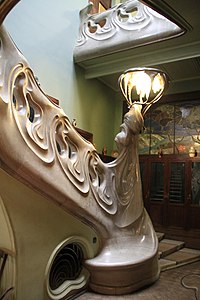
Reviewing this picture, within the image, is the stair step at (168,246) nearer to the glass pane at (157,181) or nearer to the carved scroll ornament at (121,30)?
the glass pane at (157,181)

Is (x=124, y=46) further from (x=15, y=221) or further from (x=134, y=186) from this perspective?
(x=15, y=221)

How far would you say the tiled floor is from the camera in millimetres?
3064

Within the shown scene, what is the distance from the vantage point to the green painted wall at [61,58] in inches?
189

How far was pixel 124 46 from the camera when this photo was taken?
17.2ft

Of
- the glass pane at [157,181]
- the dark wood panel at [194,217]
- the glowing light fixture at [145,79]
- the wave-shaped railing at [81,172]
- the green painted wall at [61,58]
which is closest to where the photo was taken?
the wave-shaped railing at [81,172]

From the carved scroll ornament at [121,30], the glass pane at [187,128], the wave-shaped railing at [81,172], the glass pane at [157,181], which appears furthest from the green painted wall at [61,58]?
the wave-shaped railing at [81,172]

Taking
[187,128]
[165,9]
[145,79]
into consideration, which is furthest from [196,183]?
[165,9]

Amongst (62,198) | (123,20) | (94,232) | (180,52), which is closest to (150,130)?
(180,52)

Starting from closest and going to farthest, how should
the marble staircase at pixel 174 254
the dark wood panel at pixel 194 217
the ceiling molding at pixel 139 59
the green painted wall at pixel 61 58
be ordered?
1. the marble staircase at pixel 174 254
2. the green painted wall at pixel 61 58
3. the ceiling molding at pixel 139 59
4. the dark wood panel at pixel 194 217

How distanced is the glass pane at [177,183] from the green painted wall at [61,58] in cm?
190

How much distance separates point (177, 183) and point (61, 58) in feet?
12.0

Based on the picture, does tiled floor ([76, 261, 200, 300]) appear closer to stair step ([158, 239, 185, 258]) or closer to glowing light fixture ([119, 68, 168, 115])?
stair step ([158, 239, 185, 258])

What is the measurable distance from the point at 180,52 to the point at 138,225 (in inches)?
130

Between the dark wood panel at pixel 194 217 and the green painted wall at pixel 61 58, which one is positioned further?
the dark wood panel at pixel 194 217
